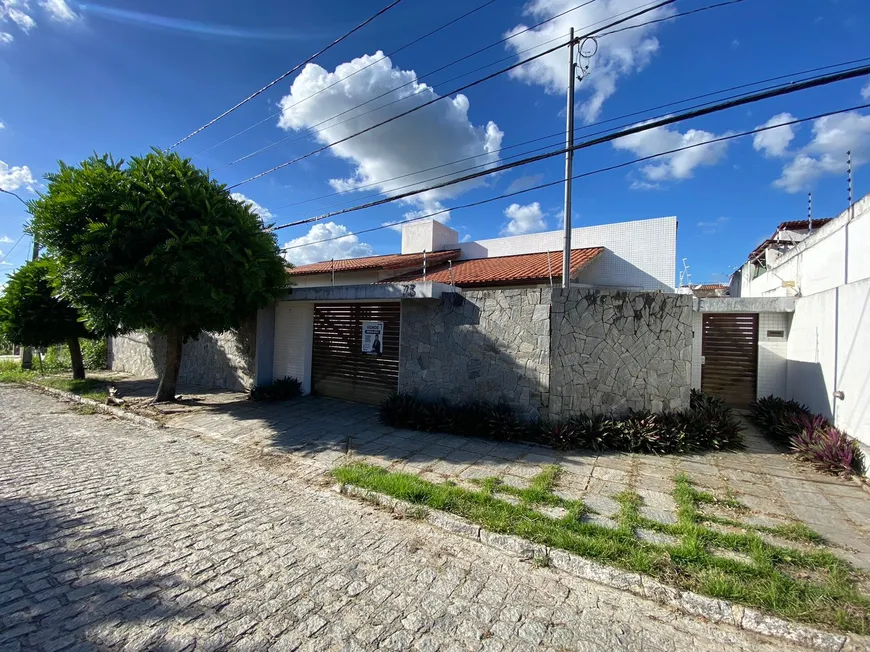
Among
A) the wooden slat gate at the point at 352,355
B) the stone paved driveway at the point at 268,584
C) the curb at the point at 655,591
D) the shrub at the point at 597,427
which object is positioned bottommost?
the stone paved driveway at the point at 268,584

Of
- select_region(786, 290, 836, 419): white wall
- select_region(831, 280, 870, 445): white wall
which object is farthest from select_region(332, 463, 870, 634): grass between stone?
select_region(786, 290, 836, 419): white wall

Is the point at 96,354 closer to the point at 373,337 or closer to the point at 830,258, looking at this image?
the point at 373,337

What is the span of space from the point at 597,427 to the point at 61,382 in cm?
1581

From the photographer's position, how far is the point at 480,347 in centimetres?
702

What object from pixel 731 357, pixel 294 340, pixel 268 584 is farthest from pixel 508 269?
pixel 268 584

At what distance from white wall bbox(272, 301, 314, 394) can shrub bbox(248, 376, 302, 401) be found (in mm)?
220

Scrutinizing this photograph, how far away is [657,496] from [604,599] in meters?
2.00

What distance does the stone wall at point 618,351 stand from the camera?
20.9ft

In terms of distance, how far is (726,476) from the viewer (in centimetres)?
486

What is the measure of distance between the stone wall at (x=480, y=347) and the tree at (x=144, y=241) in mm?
3535

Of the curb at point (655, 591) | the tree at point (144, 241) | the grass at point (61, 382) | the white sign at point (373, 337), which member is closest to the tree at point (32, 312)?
the grass at point (61, 382)

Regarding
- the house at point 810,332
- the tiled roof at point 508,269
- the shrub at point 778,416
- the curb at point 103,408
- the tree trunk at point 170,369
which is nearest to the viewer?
the house at point 810,332

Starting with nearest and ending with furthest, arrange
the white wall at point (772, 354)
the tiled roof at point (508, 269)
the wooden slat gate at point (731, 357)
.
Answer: the white wall at point (772, 354)
the wooden slat gate at point (731, 357)
the tiled roof at point (508, 269)

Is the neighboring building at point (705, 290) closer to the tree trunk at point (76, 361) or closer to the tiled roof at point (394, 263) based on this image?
the tiled roof at point (394, 263)
